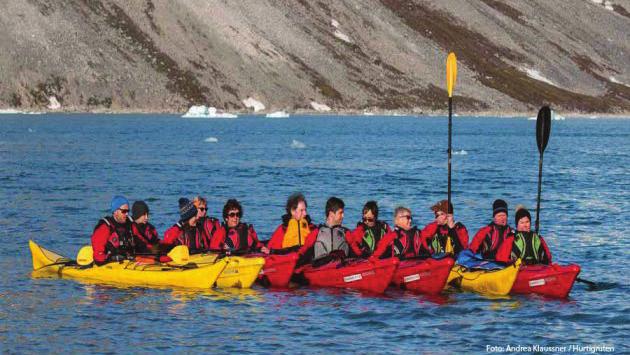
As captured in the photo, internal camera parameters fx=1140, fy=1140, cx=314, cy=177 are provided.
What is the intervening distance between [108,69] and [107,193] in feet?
412

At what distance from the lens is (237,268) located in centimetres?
2442

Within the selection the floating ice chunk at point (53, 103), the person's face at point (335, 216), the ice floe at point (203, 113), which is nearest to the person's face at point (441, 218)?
the person's face at point (335, 216)

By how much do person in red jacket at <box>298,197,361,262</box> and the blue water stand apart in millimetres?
885

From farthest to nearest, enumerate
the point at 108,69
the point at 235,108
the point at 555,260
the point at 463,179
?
the point at 235,108 < the point at 108,69 < the point at 463,179 < the point at 555,260

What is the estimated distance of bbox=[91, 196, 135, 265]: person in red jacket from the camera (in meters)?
24.7

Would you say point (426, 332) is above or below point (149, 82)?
below

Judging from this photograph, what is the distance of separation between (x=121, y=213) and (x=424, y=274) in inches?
262

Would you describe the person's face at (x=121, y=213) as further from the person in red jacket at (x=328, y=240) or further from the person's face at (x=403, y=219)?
the person's face at (x=403, y=219)

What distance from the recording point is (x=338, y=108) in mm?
198250

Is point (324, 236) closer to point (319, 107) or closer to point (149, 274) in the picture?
point (149, 274)

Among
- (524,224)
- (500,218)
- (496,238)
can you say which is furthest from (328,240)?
(524,224)

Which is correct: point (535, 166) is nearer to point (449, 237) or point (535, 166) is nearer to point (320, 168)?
point (320, 168)

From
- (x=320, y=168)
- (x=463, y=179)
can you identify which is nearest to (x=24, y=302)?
(x=463, y=179)

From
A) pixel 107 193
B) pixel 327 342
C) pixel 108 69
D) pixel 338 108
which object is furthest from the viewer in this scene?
pixel 338 108
